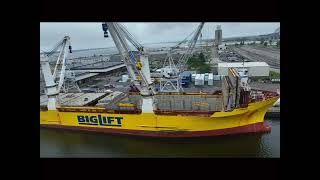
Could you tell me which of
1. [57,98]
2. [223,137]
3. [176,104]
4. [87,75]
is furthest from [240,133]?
[87,75]

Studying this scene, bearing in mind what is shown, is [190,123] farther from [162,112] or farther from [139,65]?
[139,65]

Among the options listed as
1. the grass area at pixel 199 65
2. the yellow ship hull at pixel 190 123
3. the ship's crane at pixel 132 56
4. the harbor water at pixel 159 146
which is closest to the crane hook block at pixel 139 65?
the ship's crane at pixel 132 56

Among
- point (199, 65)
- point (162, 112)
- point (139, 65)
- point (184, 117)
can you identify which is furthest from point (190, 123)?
point (199, 65)

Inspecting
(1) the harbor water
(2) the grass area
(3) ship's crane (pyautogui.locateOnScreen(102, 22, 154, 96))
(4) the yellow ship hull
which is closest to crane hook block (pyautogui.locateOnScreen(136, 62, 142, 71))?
(3) ship's crane (pyautogui.locateOnScreen(102, 22, 154, 96))

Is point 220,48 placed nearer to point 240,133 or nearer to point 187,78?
point 187,78

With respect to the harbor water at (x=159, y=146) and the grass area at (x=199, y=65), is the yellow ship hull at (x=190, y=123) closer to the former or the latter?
the harbor water at (x=159, y=146)

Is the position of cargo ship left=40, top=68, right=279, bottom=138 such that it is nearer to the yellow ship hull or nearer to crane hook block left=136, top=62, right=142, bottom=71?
the yellow ship hull
